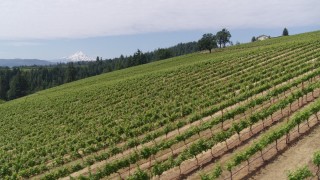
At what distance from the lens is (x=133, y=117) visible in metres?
45.0

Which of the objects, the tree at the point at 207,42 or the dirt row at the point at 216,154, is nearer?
the dirt row at the point at 216,154

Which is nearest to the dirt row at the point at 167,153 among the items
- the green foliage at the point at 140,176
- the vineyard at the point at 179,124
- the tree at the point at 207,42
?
the vineyard at the point at 179,124

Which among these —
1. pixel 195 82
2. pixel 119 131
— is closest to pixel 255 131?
pixel 119 131

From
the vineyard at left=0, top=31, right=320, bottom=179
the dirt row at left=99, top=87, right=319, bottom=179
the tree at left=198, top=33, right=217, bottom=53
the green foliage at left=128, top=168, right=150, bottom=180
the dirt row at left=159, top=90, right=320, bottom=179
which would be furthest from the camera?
the tree at left=198, top=33, right=217, bottom=53

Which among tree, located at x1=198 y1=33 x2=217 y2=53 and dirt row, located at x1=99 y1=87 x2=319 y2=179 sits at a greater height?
tree, located at x1=198 y1=33 x2=217 y2=53

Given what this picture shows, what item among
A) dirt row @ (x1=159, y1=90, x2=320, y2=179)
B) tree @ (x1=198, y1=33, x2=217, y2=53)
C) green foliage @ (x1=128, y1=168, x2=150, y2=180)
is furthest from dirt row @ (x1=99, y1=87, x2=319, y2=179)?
tree @ (x1=198, y1=33, x2=217, y2=53)

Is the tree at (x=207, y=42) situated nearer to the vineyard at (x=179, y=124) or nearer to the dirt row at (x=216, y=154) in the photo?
the vineyard at (x=179, y=124)

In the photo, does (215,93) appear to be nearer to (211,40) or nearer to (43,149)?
(43,149)

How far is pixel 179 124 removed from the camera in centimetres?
3500

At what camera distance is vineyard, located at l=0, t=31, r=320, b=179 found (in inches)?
1008

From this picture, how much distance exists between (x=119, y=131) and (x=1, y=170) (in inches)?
491

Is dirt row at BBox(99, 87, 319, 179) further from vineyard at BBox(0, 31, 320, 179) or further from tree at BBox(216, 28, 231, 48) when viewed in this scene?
tree at BBox(216, 28, 231, 48)

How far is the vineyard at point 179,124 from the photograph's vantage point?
2559 centimetres

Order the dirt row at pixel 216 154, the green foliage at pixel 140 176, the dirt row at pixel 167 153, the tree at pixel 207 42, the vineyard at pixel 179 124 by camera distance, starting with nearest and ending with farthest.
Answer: the green foliage at pixel 140 176 < the dirt row at pixel 216 154 < the vineyard at pixel 179 124 < the dirt row at pixel 167 153 < the tree at pixel 207 42
